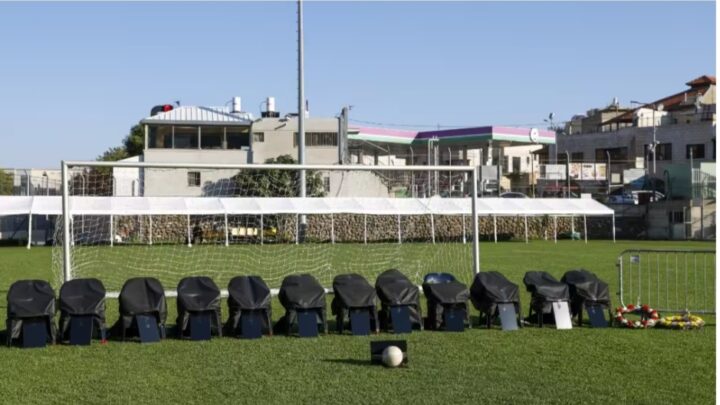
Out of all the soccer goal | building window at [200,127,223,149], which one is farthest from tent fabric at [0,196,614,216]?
building window at [200,127,223,149]

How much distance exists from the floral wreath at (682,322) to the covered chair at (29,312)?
7.56 meters

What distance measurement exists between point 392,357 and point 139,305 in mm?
3456

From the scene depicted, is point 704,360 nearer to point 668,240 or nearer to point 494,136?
point 668,240

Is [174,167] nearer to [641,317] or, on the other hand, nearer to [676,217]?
[641,317]

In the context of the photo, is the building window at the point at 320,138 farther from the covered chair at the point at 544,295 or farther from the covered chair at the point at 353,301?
the covered chair at the point at 353,301

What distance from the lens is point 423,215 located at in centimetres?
3631

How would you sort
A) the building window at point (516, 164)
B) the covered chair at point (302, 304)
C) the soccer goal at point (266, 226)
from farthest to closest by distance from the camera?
the building window at point (516, 164) < the soccer goal at point (266, 226) < the covered chair at point (302, 304)

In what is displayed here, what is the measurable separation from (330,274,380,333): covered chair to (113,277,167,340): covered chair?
2.15 metres

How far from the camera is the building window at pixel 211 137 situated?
48.3 m

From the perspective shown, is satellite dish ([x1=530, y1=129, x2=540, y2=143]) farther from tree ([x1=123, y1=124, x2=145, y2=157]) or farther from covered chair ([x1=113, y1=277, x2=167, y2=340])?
covered chair ([x1=113, y1=277, x2=167, y2=340])

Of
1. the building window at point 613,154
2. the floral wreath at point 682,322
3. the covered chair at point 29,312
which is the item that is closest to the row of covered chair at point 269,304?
the covered chair at point 29,312

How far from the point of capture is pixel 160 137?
157 ft

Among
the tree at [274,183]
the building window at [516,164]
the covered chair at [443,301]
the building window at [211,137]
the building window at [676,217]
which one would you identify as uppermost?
the building window at [211,137]

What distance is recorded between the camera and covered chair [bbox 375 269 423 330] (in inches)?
442
